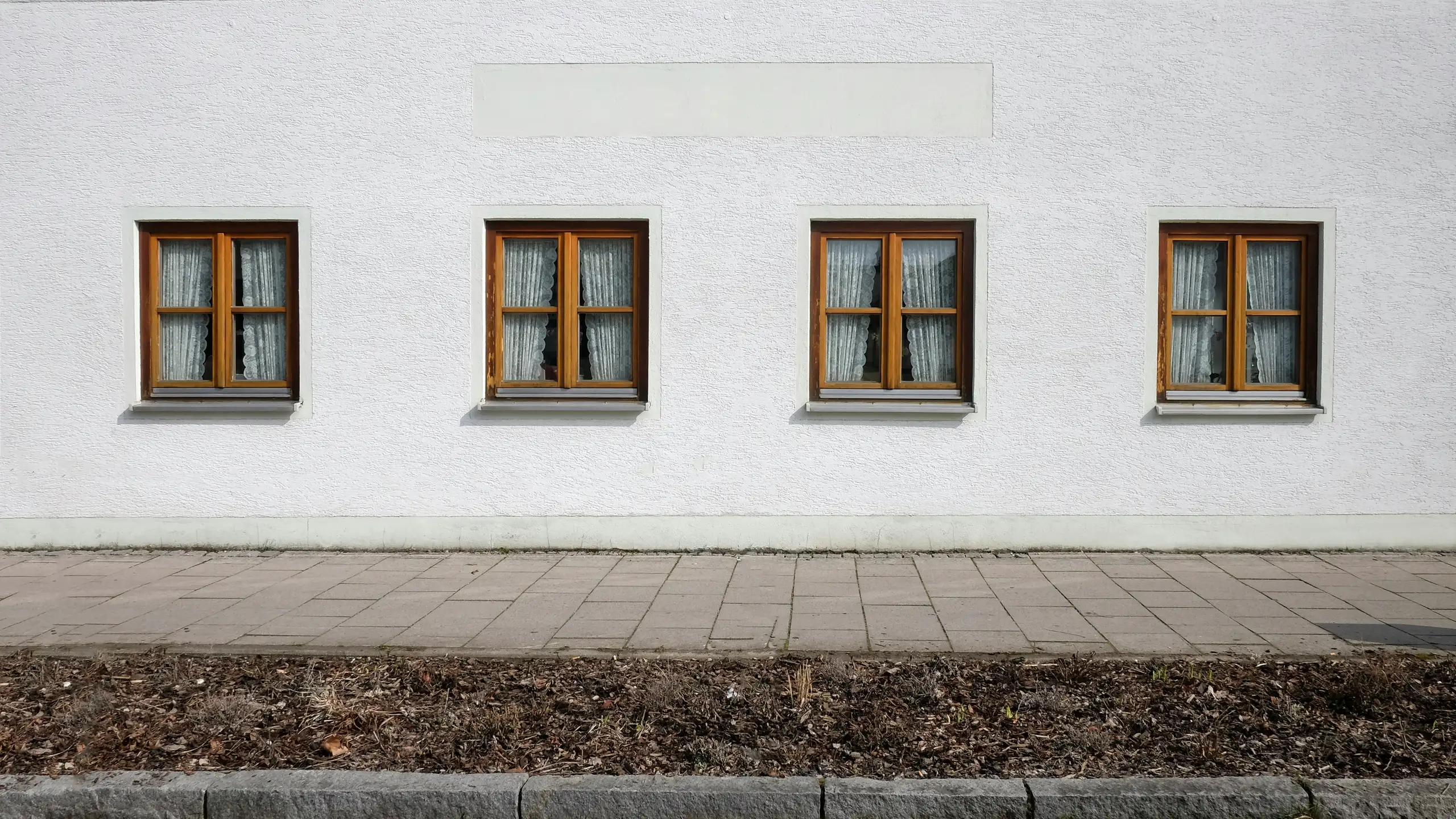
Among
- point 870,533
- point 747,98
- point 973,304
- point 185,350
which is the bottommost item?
point 870,533

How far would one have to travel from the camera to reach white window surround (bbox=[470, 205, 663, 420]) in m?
7.48

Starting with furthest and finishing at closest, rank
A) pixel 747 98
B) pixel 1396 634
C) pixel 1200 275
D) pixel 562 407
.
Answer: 1. pixel 1200 275
2. pixel 562 407
3. pixel 747 98
4. pixel 1396 634

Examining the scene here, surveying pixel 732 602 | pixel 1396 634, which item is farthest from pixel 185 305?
pixel 1396 634

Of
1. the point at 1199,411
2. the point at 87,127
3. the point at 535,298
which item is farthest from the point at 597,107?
the point at 1199,411

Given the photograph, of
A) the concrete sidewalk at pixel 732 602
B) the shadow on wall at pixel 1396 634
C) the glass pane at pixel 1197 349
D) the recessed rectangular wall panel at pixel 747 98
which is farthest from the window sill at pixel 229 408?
the shadow on wall at pixel 1396 634

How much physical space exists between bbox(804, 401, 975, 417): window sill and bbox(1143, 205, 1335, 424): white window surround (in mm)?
1434

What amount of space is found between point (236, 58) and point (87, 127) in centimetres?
131

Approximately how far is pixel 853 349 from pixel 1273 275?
3326 millimetres

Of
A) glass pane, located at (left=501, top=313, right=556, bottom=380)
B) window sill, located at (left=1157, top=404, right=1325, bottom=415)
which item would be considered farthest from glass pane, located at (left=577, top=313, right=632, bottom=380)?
window sill, located at (left=1157, top=404, right=1325, bottom=415)

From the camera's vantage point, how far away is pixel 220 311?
775cm

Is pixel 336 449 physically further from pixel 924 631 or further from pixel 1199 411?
pixel 1199 411

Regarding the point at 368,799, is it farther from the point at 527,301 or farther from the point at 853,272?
the point at 853,272

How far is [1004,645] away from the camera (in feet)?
16.3

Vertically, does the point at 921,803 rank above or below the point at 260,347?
below
